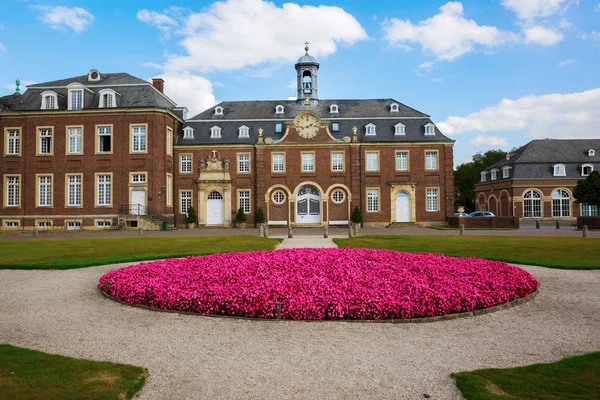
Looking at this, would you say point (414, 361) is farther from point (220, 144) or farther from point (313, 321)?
point (220, 144)

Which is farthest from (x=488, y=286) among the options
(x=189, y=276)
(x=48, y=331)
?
(x=48, y=331)

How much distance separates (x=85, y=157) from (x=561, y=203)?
48.0 m

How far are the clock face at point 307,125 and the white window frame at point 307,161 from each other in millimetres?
1470

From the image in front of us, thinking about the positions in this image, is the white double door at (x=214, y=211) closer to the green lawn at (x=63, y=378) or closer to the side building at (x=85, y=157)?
the side building at (x=85, y=157)

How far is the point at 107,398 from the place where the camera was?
4309 mm

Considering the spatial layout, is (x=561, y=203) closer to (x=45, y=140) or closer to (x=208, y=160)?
(x=208, y=160)

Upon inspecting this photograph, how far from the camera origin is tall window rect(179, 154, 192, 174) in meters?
40.0

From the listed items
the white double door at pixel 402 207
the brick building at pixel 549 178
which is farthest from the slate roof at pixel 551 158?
the white double door at pixel 402 207

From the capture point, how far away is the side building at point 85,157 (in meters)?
36.3

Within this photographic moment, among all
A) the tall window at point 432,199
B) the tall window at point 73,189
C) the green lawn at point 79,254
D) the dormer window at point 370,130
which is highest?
the dormer window at point 370,130

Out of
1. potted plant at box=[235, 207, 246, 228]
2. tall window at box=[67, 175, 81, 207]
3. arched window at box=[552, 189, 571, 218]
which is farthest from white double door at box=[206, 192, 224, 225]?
arched window at box=[552, 189, 571, 218]

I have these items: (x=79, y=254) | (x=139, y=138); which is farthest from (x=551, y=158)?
(x=79, y=254)

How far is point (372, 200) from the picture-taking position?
39906mm

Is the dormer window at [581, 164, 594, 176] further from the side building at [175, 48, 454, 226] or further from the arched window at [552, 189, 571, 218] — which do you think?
the side building at [175, 48, 454, 226]
